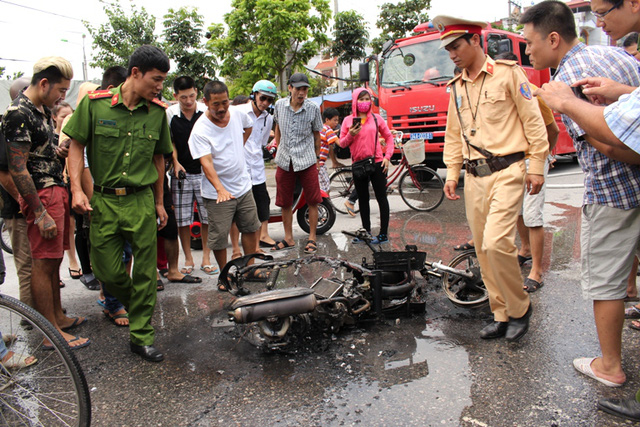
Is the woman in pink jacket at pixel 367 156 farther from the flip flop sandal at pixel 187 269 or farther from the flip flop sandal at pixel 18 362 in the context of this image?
the flip flop sandal at pixel 18 362

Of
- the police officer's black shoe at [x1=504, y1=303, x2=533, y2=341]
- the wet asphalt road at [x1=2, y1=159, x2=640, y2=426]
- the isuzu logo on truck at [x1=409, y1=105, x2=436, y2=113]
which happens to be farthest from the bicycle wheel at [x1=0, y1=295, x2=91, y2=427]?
the isuzu logo on truck at [x1=409, y1=105, x2=436, y2=113]

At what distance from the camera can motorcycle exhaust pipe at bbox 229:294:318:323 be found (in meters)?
3.14

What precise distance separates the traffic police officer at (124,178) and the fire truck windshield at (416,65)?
25.3ft

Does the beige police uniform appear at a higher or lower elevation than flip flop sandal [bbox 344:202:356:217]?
higher

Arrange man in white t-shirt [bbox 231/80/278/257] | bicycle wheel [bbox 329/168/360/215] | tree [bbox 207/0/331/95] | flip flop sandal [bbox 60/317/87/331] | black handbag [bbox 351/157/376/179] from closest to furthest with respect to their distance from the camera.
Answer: flip flop sandal [bbox 60/317/87/331] < man in white t-shirt [bbox 231/80/278/257] < black handbag [bbox 351/157/376/179] < bicycle wheel [bbox 329/168/360/215] < tree [bbox 207/0/331/95]

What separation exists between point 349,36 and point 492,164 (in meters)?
20.5

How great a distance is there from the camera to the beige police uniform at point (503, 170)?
3309 millimetres

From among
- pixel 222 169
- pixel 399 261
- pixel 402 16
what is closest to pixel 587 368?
pixel 399 261

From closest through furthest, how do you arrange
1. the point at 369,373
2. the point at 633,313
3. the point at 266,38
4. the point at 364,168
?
1. the point at 369,373
2. the point at 633,313
3. the point at 364,168
4. the point at 266,38

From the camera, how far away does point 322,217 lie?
23.0 feet

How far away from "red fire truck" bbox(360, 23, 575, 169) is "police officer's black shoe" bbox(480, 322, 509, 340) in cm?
710

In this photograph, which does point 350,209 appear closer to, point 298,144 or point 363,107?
point 363,107

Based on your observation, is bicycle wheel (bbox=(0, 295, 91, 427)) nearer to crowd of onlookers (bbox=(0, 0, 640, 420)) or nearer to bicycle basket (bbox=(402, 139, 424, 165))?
crowd of onlookers (bbox=(0, 0, 640, 420))

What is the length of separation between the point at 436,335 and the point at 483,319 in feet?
1.60
